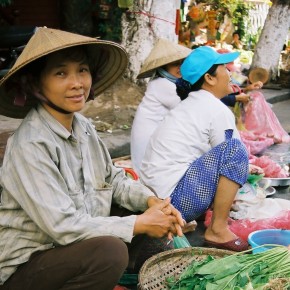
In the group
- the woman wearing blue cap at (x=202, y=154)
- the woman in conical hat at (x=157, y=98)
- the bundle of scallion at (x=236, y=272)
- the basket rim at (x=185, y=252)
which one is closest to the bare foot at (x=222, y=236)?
the woman wearing blue cap at (x=202, y=154)

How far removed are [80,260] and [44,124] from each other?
24.8 inches

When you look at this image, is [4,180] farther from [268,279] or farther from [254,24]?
[254,24]

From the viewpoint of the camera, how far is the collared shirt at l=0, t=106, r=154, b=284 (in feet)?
6.99

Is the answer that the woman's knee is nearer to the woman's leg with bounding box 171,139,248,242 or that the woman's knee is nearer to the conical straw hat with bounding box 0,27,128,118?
the conical straw hat with bounding box 0,27,128,118

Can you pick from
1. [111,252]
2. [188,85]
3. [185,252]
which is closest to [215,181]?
[185,252]

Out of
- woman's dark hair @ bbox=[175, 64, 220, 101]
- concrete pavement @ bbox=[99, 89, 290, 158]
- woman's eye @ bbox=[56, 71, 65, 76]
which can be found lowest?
concrete pavement @ bbox=[99, 89, 290, 158]

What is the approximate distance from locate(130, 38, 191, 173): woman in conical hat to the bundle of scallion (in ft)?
6.28

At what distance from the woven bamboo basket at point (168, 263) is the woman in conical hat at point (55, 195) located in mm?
284

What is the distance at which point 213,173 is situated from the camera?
10.7ft

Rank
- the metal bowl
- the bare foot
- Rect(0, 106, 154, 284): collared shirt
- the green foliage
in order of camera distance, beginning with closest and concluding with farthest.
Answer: Rect(0, 106, 154, 284): collared shirt
the bare foot
the metal bowl
the green foliage

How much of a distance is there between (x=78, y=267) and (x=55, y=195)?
0.33 metres

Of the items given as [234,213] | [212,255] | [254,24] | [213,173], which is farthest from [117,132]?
[254,24]

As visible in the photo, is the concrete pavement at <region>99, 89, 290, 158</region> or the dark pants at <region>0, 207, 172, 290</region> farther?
the concrete pavement at <region>99, 89, 290, 158</region>

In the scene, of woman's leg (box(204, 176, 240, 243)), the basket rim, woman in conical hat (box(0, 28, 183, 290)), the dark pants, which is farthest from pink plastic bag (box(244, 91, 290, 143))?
the dark pants
